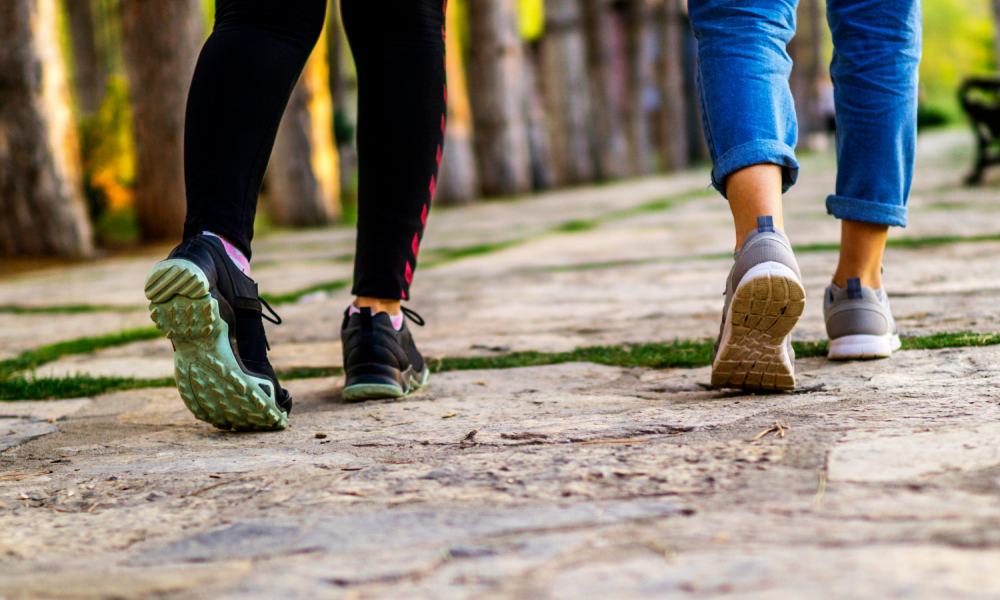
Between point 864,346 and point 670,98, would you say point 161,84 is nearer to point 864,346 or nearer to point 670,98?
point 864,346

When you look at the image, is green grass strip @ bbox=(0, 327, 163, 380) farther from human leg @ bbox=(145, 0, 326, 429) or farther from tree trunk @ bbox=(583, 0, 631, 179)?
tree trunk @ bbox=(583, 0, 631, 179)

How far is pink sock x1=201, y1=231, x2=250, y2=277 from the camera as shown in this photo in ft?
4.38

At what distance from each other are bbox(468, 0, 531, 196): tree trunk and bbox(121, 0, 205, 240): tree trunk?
3228mm

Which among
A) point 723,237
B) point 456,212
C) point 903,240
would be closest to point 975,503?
point 903,240

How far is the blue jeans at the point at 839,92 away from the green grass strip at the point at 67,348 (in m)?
1.49

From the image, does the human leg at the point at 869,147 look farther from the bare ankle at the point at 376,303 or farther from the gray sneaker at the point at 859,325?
the bare ankle at the point at 376,303

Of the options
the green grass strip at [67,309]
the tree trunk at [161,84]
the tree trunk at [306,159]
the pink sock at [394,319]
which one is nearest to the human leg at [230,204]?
the pink sock at [394,319]

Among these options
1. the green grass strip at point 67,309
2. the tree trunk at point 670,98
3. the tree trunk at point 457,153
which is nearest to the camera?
the green grass strip at point 67,309

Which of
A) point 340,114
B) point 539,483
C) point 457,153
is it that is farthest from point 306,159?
point 539,483

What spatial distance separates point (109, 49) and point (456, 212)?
15.0m

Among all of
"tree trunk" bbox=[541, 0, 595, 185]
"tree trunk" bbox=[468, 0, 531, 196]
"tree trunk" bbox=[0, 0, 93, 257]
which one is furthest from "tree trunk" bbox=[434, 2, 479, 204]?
"tree trunk" bbox=[0, 0, 93, 257]

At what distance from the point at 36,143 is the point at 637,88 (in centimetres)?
878

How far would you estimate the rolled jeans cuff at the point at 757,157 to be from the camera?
1341 mm

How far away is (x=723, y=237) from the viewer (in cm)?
366
